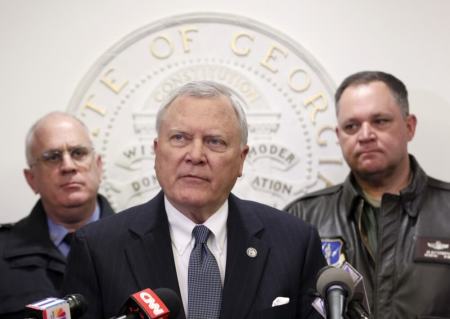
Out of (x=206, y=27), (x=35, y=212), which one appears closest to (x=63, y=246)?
(x=35, y=212)

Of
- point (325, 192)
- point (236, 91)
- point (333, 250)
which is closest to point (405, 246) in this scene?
point (333, 250)

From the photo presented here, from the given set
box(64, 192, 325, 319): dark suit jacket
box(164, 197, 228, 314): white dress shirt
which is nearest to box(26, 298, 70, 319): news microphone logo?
box(64, 192, 325, 319): dark suit jacket

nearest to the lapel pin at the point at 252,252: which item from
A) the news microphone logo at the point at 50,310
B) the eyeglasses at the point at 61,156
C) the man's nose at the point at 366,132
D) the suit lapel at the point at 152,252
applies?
the suit lapel at the point at 152,252

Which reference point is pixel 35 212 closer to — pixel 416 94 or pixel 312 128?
pixel 312 128

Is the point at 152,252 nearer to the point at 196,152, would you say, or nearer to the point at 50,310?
the point at 196,152

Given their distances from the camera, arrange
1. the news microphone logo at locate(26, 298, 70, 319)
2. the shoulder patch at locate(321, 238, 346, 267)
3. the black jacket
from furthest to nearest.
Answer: the shoulder patch at locate(321, 238, 346, 267) < the black jacket < the news microphone logo at locate(26, 298, 70, 319)

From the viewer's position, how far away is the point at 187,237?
6.23ft

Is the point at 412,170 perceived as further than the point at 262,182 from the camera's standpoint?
No

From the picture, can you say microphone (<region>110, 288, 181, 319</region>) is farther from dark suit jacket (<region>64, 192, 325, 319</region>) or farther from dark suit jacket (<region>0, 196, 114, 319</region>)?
dark suit jacket (<region>0, 196, 114, 319</region>)

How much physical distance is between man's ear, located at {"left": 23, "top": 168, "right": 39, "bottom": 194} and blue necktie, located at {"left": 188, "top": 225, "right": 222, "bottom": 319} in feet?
4.39

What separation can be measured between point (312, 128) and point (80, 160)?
45.4 inches

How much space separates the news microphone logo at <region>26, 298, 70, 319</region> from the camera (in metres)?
1.20

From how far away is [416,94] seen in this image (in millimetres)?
3070

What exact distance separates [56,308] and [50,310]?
28 millimetres
